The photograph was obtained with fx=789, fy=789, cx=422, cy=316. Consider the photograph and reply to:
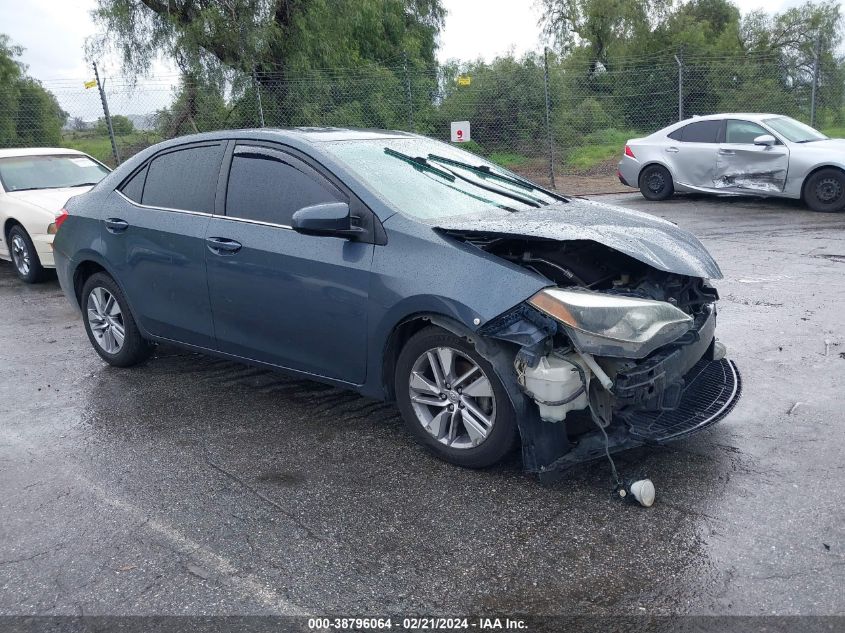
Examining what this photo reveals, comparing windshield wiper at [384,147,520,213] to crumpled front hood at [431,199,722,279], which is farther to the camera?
windshield wiper at [384,147,520,213]

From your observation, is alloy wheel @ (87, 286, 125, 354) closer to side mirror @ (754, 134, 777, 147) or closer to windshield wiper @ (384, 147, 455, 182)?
windshield wiper @ (384, 147, 455, 182)

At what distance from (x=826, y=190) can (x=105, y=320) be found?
9852 millimetres

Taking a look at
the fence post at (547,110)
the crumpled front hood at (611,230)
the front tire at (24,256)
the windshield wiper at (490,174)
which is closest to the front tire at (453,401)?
the crumpled front hood at (611,230)

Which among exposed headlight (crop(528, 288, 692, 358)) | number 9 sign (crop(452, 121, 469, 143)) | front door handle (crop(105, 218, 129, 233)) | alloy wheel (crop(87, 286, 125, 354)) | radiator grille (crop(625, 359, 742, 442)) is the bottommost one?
radiator grille (crop(625, 359, 742, 442))

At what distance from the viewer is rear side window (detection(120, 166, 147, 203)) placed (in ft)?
17.7

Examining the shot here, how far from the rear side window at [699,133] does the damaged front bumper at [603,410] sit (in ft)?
31.6

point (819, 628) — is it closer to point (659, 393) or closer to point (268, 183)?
point (659, 393)

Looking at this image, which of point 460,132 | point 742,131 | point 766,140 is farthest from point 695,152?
point 460,132

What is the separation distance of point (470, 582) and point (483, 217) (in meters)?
2.00

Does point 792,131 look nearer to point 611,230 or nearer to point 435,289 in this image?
point 611,230

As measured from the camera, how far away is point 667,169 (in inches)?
513

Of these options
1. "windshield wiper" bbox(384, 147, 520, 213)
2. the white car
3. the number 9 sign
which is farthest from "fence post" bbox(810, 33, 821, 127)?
"windshield wiper" bbox(384, 147, 520, 213)

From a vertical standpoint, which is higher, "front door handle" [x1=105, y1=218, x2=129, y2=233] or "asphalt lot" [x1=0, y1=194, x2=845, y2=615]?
"front door handle" [x1=105, y1=218, x2=129, y2=233]

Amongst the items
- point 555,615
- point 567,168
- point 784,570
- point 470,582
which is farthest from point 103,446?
point 567,168
